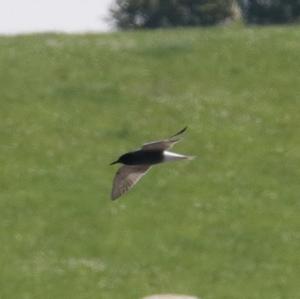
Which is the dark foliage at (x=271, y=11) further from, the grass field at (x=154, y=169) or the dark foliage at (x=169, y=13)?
the grass field at (x=154, y=169)

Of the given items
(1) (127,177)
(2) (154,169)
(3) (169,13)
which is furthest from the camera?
(3) (169,13)

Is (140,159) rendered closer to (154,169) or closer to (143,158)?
(143,158)

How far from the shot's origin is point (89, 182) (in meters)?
31.7

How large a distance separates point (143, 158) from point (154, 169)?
17621 millimetres

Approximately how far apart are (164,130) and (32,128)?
9.51ft

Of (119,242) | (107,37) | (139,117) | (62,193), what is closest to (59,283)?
(119,242)

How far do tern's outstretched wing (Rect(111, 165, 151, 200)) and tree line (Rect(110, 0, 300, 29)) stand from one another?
56549mm

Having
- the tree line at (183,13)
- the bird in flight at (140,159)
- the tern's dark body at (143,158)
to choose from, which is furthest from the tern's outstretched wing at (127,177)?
the tree line at (183,13)

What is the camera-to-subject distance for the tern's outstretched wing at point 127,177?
601 inches

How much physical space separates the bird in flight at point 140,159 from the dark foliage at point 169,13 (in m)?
56.8

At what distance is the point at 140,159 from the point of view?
1481cm

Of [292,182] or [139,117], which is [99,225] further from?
[139,117]

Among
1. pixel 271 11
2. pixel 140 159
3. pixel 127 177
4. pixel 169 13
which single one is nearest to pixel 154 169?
pixel 127 177

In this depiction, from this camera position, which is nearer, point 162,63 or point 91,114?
point 91,114
